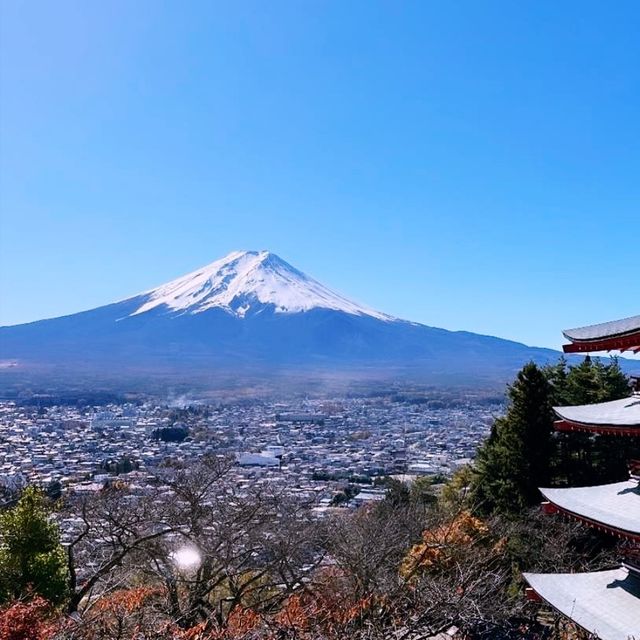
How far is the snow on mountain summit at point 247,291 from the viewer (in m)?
131

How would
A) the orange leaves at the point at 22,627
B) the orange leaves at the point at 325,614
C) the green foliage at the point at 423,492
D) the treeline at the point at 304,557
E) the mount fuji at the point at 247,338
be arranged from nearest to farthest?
the orange leaves at the point at 22,627 < the orange leaves at the point at 325,614 < the treeline at the point at 304,557 < the green foliage at the point at 423,492 < the mount fuji at the point at 247,338

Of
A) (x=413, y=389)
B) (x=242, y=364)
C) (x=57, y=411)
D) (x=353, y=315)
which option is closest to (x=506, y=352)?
(x=353, y=315)

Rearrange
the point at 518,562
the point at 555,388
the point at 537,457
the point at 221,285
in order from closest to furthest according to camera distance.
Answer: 1. the point at 518,562
2. the point at 537,457
3. the point at 555,388
4. the point at 221,285

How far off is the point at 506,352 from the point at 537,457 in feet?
407

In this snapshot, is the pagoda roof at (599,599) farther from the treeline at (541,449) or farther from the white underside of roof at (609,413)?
the treeline at (541,449)

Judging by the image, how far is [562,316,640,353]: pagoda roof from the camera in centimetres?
630

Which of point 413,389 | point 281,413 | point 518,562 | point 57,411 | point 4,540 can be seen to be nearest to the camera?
point 4,540

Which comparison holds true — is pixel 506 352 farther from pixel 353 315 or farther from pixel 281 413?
pixel 281 413

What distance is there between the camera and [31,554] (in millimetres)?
10078

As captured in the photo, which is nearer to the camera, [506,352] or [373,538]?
[373,538]

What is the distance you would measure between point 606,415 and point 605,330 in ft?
3.56

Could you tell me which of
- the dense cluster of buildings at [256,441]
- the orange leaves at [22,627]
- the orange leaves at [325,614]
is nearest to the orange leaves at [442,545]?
the orange leaves at [325,614]

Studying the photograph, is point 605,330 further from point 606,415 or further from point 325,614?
point 325,614

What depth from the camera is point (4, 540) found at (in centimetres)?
1011
